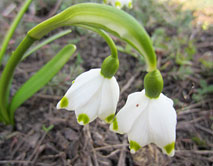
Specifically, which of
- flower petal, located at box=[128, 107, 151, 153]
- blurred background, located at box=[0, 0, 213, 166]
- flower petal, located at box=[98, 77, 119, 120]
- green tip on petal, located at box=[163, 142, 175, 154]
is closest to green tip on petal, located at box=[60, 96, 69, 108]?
flower petal, located at box=[98, 77, 119, 120]

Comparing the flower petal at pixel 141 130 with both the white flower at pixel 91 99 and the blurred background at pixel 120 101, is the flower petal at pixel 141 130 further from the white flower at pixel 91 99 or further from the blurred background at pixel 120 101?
the blurred background at pixel 120 101

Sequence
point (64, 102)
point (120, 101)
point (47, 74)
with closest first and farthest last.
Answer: point (64, 102) < point (47, 74) < point (120, 101)

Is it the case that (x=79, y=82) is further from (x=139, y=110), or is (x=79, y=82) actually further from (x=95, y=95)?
(x=139, y=110)

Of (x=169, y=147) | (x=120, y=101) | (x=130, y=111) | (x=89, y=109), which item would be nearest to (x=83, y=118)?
(x=89, y=109)

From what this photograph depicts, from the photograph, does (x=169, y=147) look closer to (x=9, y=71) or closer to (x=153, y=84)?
(x=153, y=84)

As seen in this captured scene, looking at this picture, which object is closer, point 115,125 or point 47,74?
point 115,125

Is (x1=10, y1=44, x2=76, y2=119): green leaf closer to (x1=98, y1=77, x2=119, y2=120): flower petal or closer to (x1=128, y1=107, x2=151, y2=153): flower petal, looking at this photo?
(x1=98, y1=77, x2=119, y2=120): flower petal

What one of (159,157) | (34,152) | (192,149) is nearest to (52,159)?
(34,152)
